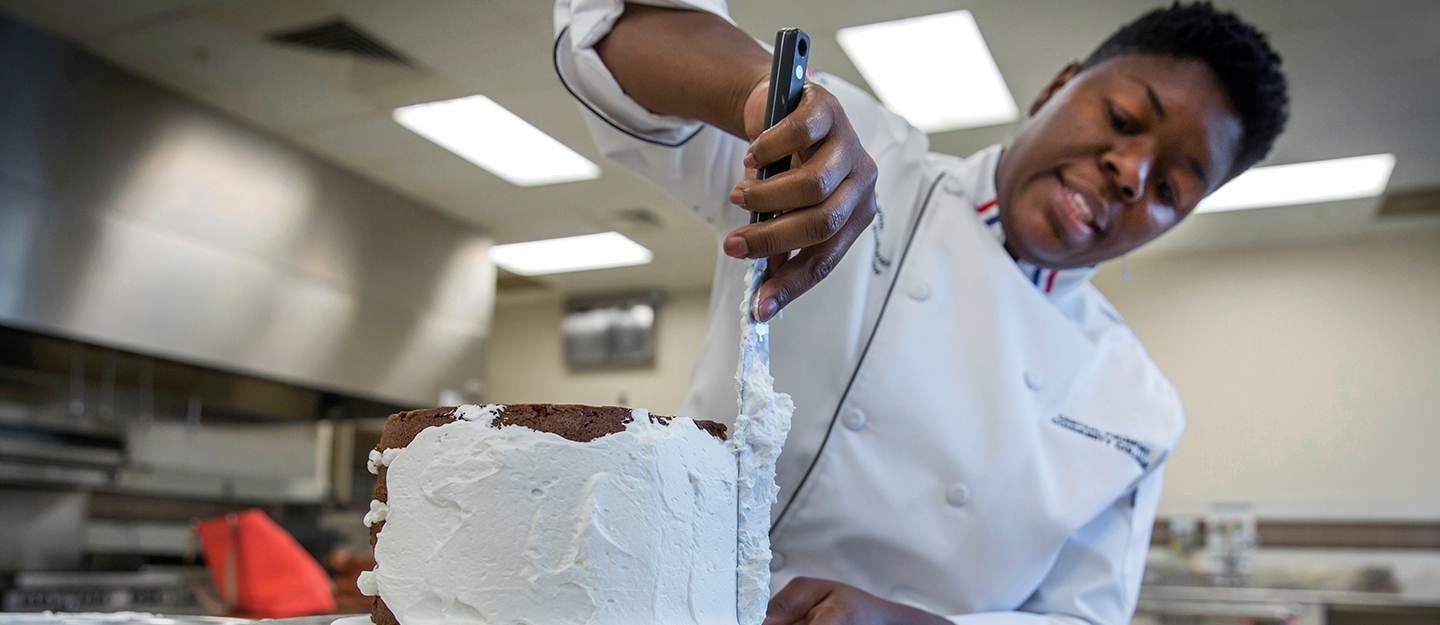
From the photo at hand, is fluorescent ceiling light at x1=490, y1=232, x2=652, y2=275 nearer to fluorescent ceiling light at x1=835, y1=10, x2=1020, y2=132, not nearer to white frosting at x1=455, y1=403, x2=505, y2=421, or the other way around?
fluorescent ceiling light at x1=835, y1=10, x2=1020, y2=132

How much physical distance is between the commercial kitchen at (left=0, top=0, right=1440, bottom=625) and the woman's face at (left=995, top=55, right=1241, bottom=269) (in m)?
0.03

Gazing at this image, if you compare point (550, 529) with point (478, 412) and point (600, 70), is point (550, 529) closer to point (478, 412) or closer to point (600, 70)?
point (478, 412)

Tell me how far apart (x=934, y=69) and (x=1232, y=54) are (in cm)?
233

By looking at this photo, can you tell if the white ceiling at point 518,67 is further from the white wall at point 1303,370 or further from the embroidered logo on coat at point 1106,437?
the embroidered logo on coat at point 1106,437

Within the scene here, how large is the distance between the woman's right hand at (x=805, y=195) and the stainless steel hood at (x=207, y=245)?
338 cm

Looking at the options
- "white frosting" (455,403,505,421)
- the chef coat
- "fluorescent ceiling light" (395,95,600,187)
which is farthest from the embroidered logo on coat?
"fluorescent ceiling light" (395,95,600,187)

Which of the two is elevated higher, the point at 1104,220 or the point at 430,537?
the point at 1104,220

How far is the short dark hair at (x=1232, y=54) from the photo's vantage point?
3.44 ft

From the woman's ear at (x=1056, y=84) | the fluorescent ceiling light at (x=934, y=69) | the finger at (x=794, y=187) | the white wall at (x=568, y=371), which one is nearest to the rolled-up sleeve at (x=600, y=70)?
the finger at (x=794, y=187)

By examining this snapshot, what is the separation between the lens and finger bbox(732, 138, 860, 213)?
55cm

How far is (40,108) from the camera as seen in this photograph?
10.5ft

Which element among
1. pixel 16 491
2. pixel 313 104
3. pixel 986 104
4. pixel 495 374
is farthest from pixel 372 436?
pixel 986 104

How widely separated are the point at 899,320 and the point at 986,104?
2863mm

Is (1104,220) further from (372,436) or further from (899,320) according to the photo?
(372,436)
